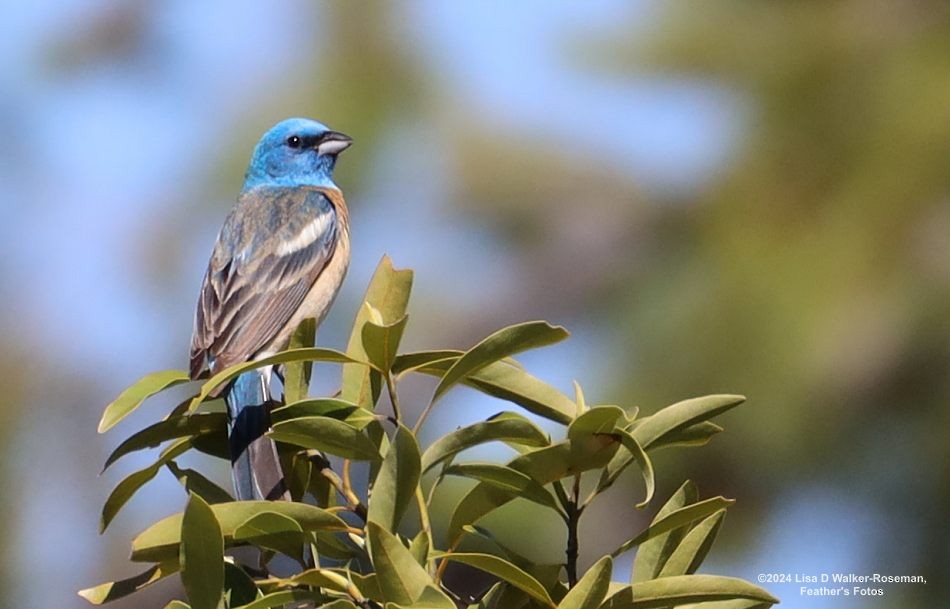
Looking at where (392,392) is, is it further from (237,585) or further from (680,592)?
(680,592)

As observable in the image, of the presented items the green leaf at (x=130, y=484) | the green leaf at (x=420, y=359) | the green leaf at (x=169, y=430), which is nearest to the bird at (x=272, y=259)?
the green leaf at (x=169, y=430)

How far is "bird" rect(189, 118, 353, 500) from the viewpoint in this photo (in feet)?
11.1

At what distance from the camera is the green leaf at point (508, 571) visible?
1.56 m

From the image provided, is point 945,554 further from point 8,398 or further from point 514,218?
point 8,398

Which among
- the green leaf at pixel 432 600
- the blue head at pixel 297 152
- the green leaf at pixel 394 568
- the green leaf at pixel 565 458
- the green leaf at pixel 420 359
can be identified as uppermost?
the blue head at pixel 297 152

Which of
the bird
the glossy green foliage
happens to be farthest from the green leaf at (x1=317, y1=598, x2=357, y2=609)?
the bird

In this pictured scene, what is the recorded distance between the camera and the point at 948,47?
467cm

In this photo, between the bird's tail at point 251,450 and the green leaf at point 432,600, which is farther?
the bird's tail at point 251,450

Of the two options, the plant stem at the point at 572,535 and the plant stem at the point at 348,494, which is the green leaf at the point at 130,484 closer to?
the plant stem at the point at 348,494

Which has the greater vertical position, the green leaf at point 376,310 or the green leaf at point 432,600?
the green leaf at point 376,310

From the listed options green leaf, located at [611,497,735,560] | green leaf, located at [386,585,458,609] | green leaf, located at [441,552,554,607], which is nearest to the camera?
green leaf, located at [386,585,458,609]

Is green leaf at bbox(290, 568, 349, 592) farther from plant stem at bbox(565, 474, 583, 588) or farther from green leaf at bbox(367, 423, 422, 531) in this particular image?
plant stem at bbox(565, 474, 583, 588)

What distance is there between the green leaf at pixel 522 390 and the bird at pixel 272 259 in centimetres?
79

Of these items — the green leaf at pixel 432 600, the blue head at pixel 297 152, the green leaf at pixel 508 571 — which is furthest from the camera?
the blue head at pixel 297 152
